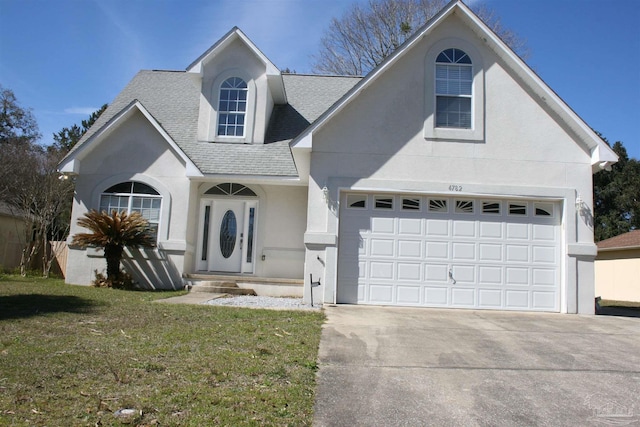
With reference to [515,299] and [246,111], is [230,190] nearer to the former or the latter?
[246,111]

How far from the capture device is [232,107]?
48.5 ft

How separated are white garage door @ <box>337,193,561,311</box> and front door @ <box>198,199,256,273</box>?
160 inches

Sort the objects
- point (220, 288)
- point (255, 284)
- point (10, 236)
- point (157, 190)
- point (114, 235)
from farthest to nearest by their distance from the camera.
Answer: point (10, 236) < point (157, 190) < point (255, 284) < point (220, 288) < point (114, 235)

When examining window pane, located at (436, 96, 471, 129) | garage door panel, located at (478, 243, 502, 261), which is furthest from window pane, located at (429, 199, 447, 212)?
window pane, located at (436, 96, 471, 129)

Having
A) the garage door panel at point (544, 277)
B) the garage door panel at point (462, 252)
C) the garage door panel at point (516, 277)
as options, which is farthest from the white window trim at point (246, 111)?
the garage door panel at point (544, 277)

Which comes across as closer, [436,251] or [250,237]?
[436,251]

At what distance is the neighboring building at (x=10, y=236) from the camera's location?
19500 mm

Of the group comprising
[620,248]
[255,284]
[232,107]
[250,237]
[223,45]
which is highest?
[223,45]

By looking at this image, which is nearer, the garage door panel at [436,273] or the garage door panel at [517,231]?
the garage door panel at [436,273]

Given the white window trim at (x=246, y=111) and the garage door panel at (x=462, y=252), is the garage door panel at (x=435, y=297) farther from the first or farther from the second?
the white window trim at (x=246, y=111)

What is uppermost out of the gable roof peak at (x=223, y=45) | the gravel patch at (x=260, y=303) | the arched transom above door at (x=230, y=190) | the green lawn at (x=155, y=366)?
the gable roof peak at (x=223, y=45)

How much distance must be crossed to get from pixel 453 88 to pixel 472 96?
1.56 ft

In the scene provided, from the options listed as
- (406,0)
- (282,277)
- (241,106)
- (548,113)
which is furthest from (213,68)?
(406,0)

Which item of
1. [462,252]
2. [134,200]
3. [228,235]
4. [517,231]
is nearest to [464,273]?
[462,252]
